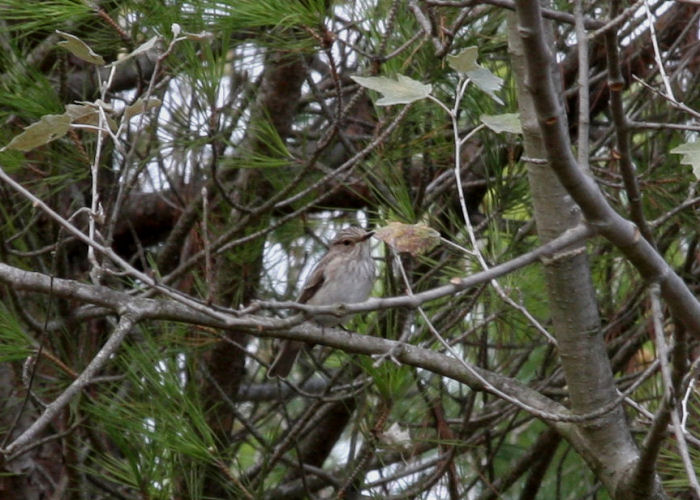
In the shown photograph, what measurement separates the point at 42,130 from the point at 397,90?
78 cm

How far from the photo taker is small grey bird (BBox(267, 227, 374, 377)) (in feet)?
14.4

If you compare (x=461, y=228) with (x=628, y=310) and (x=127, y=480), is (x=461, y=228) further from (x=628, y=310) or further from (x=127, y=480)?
(x=127, y=480)

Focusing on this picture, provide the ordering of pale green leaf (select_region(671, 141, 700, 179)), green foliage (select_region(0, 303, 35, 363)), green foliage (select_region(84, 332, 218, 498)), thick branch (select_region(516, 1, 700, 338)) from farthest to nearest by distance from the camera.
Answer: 1. green foliage (select_region(84, 332, 218, 498))
2. green foliage (select_region(0, 303, 35, 363))
3. pale green leaf (select_region(671, 141, 700, 179))
4. thick branch (select_region(516, 1, 700, 338))

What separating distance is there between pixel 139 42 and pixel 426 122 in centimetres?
102

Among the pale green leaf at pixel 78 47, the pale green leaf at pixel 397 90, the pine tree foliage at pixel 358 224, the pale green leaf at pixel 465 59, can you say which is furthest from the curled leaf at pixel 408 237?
the pale green leaf at pixel 78 47

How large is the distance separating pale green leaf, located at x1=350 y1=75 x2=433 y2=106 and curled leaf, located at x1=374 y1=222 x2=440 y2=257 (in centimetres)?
26

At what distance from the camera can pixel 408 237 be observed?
2078mm

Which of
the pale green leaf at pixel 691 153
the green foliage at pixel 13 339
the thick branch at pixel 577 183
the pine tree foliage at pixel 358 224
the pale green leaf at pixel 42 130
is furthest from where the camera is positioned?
the green foliage at pixel 13 339

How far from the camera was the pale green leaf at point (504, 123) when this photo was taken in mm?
2348

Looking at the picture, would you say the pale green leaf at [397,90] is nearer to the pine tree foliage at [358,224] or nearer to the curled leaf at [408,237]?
the pine tree foliage at [358,224]

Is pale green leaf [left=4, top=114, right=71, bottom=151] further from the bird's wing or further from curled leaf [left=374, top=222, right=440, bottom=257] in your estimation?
the bird's wing

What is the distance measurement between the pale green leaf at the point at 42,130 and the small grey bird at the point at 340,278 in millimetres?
2150

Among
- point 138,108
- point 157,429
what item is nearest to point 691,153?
point 138,108

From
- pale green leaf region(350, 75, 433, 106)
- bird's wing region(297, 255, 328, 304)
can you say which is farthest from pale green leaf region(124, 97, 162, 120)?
bird's wing region(297, 255, 328, 304)
